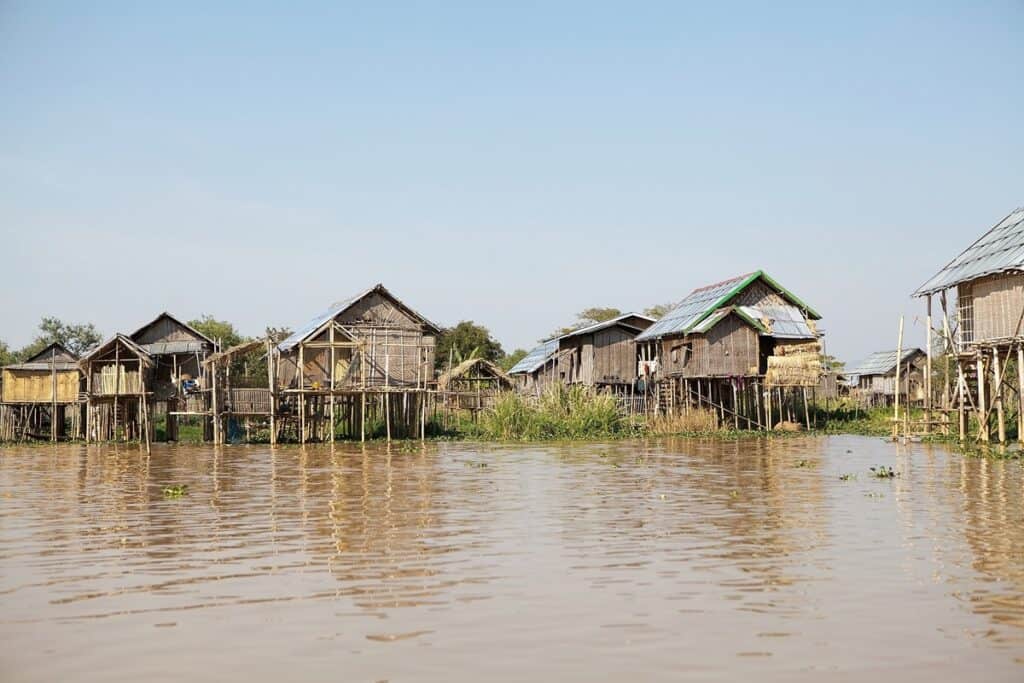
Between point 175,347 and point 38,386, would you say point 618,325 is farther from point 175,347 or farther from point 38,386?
point 38,386

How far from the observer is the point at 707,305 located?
35.3 meters

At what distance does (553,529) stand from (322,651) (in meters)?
4.77

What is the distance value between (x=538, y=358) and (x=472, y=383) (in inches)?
128

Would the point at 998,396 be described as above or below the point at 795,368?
below

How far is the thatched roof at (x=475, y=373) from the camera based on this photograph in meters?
44.6

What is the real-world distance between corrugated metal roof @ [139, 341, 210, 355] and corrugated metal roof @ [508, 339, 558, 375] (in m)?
14.7

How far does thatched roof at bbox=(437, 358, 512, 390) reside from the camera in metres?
44.6

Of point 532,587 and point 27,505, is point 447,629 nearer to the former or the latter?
point 532,587

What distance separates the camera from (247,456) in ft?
78.0

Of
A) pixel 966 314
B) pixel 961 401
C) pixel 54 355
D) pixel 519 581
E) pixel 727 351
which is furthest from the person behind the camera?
pixel 54 355

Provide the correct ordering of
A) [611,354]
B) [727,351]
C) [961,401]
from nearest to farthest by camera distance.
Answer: [961,401]
[727,351]
[611,354]

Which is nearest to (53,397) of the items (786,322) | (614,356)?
(614,356)

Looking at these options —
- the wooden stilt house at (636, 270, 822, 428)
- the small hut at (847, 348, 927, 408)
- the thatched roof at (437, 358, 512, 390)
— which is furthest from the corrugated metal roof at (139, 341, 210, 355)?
the small hut at (847, 348, 927, 408)

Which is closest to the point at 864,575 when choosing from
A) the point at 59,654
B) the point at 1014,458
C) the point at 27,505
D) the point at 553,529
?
the point at 553,529
